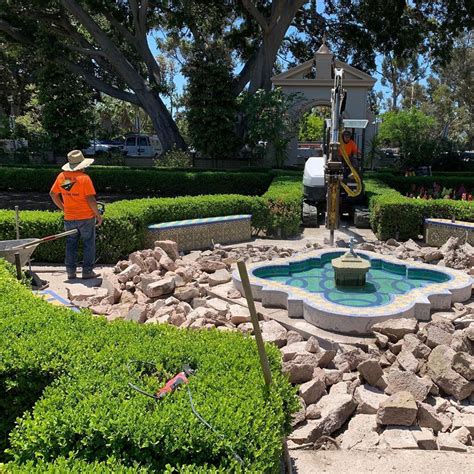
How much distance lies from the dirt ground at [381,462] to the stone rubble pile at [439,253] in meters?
5.12

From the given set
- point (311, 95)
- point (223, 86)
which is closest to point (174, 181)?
point (223, 86)

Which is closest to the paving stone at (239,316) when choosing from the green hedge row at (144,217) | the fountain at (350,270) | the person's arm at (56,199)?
the fountain at (350,270)

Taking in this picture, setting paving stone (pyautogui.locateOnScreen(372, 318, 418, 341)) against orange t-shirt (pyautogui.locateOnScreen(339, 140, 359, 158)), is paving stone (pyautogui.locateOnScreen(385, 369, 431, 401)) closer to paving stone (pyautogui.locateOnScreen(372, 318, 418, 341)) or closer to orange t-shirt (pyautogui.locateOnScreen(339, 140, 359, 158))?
paving stone (pyautogui.locateOnScreen(372, 318, 418, 341))

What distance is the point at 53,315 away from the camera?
445 cm

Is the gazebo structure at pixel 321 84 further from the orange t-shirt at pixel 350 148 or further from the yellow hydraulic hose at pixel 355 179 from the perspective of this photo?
the yellow hydraulic hose at pixel 355 179

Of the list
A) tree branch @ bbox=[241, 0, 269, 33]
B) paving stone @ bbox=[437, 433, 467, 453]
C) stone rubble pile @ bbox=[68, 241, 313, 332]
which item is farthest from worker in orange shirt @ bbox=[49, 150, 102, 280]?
tree branch @ bbox=[241, 0, 269, 33]

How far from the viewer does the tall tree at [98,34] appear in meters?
22.6

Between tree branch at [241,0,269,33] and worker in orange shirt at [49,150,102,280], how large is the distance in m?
16.2

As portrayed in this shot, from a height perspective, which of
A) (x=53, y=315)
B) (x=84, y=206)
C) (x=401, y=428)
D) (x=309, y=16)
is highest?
(x=309, y=16)

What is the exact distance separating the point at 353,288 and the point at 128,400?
16.2 feet

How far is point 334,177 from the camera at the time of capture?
1080 cm

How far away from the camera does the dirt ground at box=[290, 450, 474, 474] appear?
3.75m

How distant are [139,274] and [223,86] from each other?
17.2 metres

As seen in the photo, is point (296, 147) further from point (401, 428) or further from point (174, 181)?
point (401, 428)
